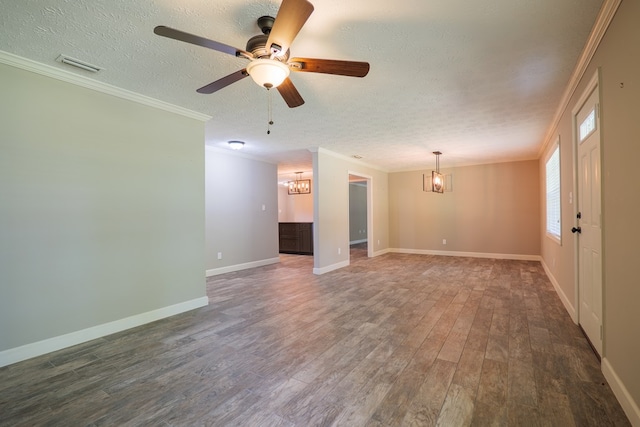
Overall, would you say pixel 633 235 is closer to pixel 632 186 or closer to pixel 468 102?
pixel 632 186

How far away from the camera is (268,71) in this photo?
6.04ft

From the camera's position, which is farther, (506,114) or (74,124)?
(506,114)

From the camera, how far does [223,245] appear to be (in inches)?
226

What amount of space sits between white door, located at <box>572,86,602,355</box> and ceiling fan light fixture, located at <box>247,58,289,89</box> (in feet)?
7.44

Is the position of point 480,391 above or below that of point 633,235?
below

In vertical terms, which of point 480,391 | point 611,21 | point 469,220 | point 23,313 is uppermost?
point 611,21

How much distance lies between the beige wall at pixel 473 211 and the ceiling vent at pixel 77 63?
23.5ft

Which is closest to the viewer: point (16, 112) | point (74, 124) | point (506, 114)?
point (16, 112)

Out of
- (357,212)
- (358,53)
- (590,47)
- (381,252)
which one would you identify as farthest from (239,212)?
(357,212)

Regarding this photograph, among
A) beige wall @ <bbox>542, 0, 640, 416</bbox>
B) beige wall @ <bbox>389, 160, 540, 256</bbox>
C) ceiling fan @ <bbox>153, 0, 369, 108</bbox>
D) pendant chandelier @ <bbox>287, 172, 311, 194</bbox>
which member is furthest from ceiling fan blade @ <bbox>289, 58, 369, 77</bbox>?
pendant chandelier @ <bbox>287, 172, 311, 194</bbox>

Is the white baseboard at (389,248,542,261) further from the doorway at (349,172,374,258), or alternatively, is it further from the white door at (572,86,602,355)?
the white door at (572,86,602,355)

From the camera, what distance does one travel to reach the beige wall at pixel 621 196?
153cm

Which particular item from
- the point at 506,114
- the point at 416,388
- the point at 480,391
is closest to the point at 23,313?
the point at 416,388

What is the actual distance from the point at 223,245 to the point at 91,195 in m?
3.09
